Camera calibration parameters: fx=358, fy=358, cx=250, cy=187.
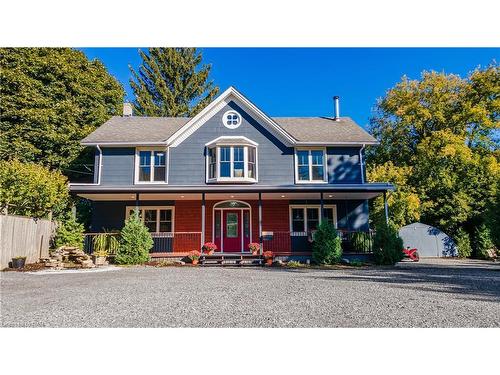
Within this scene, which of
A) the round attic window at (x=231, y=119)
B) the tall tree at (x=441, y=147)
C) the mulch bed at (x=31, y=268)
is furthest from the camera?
the tall tree at (x=441, y=147)

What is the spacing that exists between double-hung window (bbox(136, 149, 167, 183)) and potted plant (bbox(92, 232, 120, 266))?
327cm

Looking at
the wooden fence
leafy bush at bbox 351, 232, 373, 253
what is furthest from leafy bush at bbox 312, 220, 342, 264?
the wooden fence

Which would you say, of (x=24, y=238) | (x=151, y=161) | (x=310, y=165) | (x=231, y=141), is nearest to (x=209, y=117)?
(x=231, y=141)

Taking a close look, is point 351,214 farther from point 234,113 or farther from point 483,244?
point 483,244

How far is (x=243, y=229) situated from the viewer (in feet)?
56.9

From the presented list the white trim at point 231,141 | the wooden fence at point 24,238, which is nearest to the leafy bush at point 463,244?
the white trim at point 231,141

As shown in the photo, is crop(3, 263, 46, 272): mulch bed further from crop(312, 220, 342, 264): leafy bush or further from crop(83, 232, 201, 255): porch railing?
crop(312, 220, 342, 264): leafy bush

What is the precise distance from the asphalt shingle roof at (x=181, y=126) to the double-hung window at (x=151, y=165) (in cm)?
61

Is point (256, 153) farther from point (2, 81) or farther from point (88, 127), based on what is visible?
point (2, 81)

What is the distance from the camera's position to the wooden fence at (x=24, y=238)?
11.9 meters

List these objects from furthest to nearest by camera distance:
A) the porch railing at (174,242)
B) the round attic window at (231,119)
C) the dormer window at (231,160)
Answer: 1. the round attic window at (231,119)
2. the dormer window at (231,160)
3. the porch railing at (174,242)

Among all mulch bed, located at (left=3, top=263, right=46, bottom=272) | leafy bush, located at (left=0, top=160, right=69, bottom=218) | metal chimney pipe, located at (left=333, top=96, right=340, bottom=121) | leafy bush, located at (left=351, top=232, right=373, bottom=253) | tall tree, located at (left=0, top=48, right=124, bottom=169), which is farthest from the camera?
tall tree, located at (left=0, top=48, right=124, bottom=169)

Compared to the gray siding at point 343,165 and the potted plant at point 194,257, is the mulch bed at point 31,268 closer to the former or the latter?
the potted plant at point 194,257

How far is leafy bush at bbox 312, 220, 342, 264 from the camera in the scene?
14.0 meters
